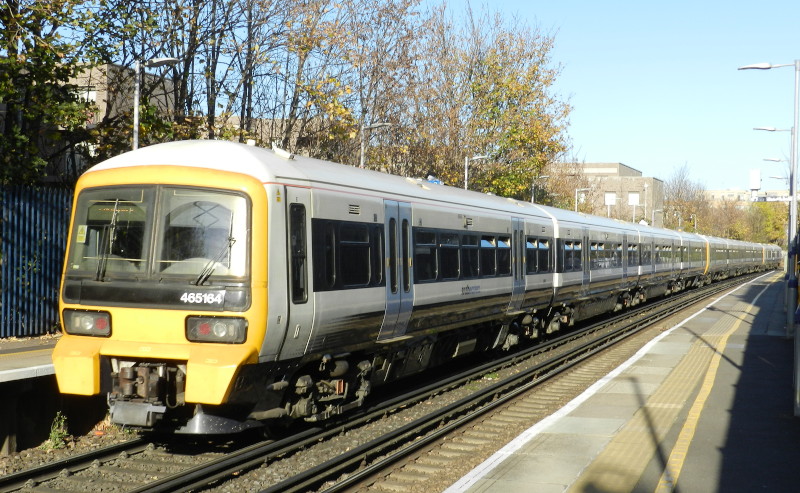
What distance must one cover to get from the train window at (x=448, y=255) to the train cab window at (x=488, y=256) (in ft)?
4.08

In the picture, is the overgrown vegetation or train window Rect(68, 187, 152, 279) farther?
the overgrown vegetation

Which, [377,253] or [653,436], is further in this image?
[377,253]

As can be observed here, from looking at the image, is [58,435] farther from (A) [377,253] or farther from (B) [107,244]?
(A) [377,253]

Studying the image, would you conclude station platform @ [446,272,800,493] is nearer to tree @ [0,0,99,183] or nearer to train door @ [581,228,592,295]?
train door @ [581,228,592,295]

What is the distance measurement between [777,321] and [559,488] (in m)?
19.4

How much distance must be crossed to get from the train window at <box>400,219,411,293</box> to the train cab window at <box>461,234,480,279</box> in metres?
2.14

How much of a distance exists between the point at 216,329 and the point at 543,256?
11.1 m

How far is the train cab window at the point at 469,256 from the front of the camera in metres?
13.2

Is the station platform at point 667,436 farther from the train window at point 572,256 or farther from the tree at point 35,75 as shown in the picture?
the tree at point 35,75

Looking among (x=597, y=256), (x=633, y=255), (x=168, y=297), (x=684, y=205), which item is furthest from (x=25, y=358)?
(x=684, y=205)

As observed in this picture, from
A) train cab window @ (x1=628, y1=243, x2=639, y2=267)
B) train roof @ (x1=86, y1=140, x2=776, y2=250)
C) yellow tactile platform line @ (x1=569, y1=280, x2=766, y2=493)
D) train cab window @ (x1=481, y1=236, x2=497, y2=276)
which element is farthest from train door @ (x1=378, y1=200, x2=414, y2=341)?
train cab window @ (x1=628, y1=243, x2=639, y2=267)

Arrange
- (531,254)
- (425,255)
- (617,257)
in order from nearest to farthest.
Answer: (425,255) < (531,254) < (617,257)

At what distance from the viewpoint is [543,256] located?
17891 mm

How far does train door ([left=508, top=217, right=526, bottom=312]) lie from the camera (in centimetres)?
1580
